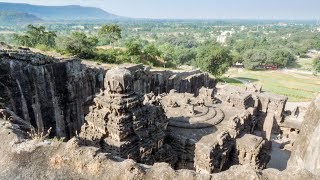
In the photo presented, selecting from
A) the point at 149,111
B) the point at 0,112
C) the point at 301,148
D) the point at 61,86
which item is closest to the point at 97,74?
the point at 61,86

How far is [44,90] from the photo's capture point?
18.4 metres

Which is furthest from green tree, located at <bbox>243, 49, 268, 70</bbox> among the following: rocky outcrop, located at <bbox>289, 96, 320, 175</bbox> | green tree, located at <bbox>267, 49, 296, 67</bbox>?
rocky outcrop, located at <bbox>289, 96, 320, 175</bbox>

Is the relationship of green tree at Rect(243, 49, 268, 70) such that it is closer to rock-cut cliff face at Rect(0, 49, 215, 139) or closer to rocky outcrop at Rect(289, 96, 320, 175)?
rock-cut cliff face at Rect(0, 49, 215, 139)

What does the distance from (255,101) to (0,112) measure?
2150cm

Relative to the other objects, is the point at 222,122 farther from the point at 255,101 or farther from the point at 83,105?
the point at 83,105

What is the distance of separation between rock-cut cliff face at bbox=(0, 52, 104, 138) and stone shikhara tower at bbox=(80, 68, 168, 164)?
12.8 ft

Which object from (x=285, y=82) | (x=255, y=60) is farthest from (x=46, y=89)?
(x=255, y=60)

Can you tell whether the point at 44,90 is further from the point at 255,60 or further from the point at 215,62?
the point at 255,60

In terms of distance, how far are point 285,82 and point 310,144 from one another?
6871 cm

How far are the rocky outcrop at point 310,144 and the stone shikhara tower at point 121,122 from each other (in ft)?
27.5

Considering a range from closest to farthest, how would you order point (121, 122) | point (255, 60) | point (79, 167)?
point (79, 167)
point (121, 122)
point (255, 60)

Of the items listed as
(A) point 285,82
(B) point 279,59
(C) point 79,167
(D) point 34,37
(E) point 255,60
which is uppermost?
(C) point 79,167

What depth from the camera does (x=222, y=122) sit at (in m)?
18.9

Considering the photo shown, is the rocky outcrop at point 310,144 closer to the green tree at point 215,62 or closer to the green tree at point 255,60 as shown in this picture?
the green tree at point 215,62
